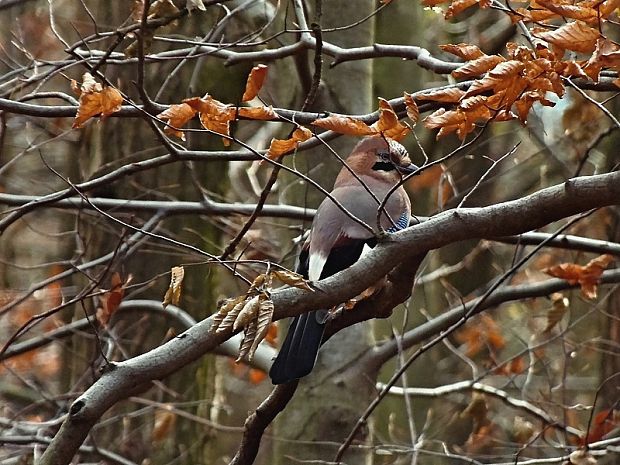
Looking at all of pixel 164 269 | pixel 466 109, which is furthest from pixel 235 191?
pixel 466 109

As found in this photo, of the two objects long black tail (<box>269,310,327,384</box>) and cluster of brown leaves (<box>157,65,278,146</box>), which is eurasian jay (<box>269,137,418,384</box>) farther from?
cluster of brown leaves (<box>157,65,278,146</box>)

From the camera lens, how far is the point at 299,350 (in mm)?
4145

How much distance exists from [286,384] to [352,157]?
2.59 meters

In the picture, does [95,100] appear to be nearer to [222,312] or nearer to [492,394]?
[222,312]

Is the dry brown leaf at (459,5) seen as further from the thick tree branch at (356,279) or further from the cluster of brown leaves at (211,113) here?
the thick tree branch at (356,279)

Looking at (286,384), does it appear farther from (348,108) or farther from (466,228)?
(348,108)

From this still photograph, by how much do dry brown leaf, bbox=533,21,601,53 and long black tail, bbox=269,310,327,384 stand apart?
1477 millimetres

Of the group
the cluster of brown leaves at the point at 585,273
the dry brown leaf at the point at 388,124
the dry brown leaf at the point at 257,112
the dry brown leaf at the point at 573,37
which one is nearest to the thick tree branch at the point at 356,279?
the dry brown leaf at the point at 388,124

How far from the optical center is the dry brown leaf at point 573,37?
3.38 meters

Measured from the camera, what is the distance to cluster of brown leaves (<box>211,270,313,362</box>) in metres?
3.01

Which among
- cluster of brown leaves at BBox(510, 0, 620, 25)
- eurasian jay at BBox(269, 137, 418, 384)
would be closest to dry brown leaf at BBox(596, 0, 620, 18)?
cluster of brown leaves at BBox(510, 0, 620, 25)

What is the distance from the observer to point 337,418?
6.69 m

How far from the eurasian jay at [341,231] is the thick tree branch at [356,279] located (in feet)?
0.63

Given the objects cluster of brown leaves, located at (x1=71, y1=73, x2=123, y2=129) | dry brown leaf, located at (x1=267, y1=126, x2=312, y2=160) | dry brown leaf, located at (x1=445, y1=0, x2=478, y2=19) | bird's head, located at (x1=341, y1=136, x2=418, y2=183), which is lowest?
dry brown leaf, located at (x1=267, y1=126, x2=312, y2=160)
